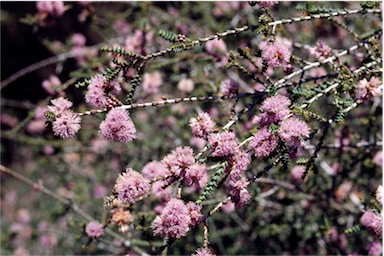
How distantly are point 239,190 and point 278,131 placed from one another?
224 millimetres

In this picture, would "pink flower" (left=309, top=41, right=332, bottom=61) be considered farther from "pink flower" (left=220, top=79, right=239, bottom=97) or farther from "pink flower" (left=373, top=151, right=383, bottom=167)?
"pink flower" (left=373, top=151, right=383, bottom=167)

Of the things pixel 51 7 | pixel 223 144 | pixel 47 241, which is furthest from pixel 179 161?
pixel 47 241

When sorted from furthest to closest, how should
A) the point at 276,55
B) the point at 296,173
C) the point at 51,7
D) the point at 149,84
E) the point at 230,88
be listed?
the point at 149,84 → the point at 51,7 → the point at 296,173 → the point at 230,88 → the point at 276,55

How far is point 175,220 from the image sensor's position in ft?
4.37

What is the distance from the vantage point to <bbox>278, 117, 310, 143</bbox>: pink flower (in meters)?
1.40

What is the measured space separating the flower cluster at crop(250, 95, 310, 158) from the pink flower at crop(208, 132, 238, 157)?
0.07 metres

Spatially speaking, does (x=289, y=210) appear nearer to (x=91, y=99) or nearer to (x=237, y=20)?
(x=237, y=20)

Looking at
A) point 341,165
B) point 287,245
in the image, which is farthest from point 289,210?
point 341,165

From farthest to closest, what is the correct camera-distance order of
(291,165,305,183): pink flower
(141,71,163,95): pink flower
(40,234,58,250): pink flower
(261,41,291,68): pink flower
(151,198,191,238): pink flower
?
(40,234,58,250): pink flower < (141,71,163,95): pink flower < (291,165,305,183): pink flower < (261,41,291,68): pink flower < (151,198,191,238): pink flower

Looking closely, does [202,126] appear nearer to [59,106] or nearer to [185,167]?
[185,167]

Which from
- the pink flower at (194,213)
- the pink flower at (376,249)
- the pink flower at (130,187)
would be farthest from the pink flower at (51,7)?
the pink flower at (376,249)

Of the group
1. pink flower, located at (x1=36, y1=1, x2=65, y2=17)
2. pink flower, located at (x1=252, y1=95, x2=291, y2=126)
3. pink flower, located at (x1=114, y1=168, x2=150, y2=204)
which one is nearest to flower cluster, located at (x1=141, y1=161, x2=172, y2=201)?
pink flower, located at (x1=114, y1=168, x2=150, y2=204)

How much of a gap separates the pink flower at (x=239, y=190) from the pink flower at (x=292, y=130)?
0.62 ft

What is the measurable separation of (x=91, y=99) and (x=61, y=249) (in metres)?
3.23
